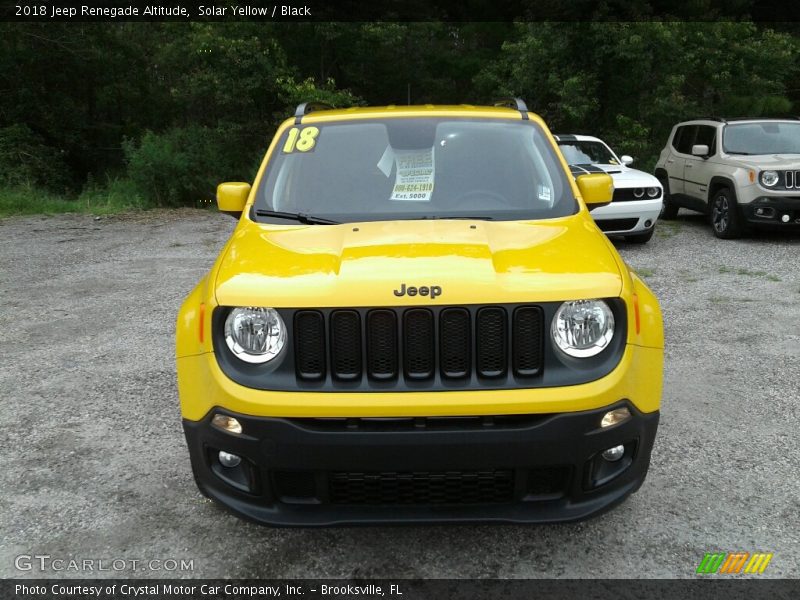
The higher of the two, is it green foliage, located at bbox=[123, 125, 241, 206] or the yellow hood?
the yellow hood

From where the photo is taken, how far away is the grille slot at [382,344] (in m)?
2.62

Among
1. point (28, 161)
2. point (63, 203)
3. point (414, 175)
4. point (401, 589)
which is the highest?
point (414, 175)

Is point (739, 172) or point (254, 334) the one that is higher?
point (254, 334)

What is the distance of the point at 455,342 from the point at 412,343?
0.15 metres

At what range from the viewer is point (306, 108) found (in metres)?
4.59

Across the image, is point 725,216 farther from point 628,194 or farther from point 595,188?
point 595,188

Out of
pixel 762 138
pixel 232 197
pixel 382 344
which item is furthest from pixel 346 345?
pixel 762 138

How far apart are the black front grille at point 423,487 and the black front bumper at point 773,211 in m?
9.15

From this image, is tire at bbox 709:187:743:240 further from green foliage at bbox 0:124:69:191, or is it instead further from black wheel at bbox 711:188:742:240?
green foliage at bbox 0:124:69:191

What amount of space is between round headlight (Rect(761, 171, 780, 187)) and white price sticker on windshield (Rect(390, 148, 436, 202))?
7966 millimetres

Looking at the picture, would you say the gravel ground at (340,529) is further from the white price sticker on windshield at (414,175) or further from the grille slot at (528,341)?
the white price sticker on windshield at (414,175)

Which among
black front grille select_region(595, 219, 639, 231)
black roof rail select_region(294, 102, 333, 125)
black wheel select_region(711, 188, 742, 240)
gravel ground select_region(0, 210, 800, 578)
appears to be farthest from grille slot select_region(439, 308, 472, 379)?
black wheel select_region(711, 188, 742, 240)

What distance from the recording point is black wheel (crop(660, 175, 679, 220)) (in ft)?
42.6

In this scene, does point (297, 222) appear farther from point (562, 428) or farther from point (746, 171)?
point (746, 171)
